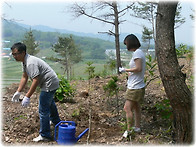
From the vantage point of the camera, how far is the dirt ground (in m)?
3.52

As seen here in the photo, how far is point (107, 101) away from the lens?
5008 millimetres

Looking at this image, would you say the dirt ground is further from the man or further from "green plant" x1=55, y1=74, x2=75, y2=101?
the man

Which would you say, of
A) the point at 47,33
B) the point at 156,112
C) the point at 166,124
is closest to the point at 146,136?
the point at 166,124

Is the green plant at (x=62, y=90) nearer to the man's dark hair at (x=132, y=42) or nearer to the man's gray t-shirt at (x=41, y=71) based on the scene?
the man's gray t-shirt at (x=41, y=71)

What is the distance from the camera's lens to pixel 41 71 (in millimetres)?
3490

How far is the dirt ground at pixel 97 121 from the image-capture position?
3.52m

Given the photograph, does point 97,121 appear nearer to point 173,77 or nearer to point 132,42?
point 132,42

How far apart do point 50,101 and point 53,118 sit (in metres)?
0.45

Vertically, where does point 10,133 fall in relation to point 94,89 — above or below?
below

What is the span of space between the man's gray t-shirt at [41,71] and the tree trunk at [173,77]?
1.56 m

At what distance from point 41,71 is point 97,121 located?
1.44m

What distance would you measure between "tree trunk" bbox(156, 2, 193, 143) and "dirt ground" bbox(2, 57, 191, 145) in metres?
0.34

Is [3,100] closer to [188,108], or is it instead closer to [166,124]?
[166,124]

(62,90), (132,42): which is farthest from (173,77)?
(62,90)
